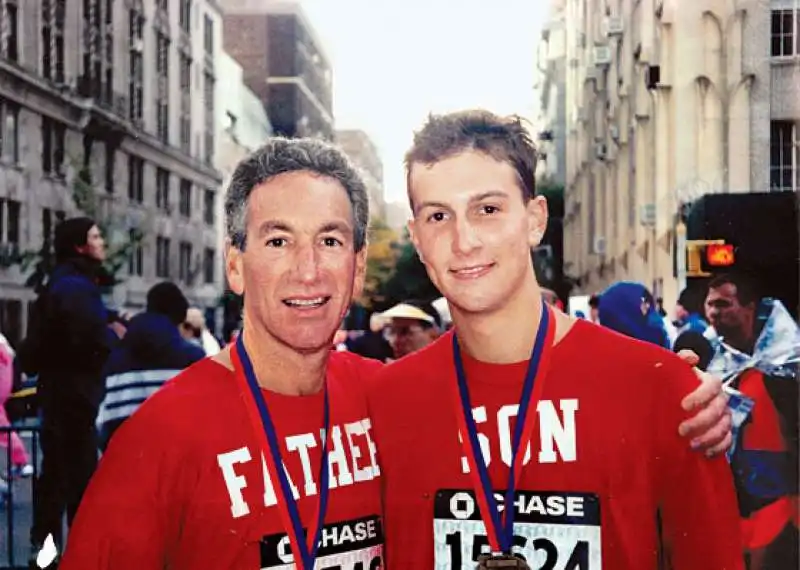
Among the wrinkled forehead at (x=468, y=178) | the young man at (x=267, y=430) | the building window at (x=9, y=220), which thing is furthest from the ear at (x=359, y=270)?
the building window at (x=9, y=220)

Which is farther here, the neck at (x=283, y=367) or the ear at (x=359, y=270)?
the ear at (x=359, y=270)

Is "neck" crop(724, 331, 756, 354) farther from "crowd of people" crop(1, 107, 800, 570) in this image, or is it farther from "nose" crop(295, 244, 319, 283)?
"nose" crop(295, 244, 319, 283)

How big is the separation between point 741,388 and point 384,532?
5.84ft

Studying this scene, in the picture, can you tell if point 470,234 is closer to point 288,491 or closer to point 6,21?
point 288,491

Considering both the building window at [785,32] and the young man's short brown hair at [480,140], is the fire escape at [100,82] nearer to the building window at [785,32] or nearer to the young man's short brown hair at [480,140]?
the young man's short brown hair at [480,140]

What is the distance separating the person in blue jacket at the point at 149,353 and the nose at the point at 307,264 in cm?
196

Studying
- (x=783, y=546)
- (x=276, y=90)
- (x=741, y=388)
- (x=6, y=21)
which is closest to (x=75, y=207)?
(x=6, y=21)

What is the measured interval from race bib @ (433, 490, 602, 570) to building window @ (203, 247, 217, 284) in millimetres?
1562

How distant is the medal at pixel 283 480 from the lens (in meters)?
2.04

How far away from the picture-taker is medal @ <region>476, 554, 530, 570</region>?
2025mm

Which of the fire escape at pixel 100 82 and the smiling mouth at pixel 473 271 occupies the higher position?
the fire escape at pixel 100 82

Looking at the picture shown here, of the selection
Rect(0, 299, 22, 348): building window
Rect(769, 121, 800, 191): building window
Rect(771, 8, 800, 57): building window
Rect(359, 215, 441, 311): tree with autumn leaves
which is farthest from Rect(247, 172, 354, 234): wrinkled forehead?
Rect(0, 299, 22, 348): building window

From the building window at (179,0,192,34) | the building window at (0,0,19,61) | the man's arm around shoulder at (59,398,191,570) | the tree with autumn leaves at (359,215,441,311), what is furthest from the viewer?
the building window at (179,0,192,34)

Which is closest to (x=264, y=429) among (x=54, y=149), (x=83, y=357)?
(x=83, y=357)
